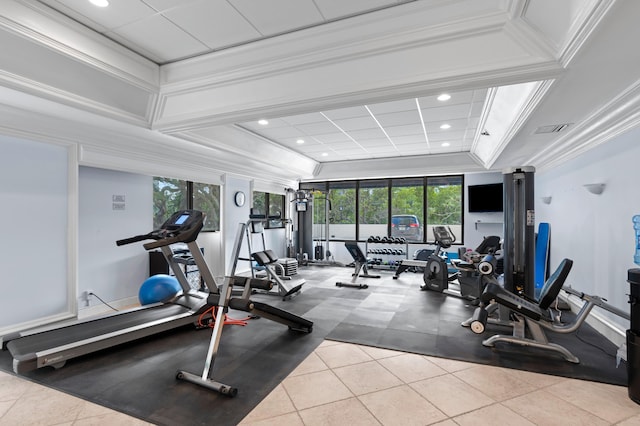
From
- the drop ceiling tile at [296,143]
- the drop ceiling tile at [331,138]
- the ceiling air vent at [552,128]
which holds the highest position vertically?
the drop ceiling tile at [331,138]

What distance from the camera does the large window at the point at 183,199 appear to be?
573cm

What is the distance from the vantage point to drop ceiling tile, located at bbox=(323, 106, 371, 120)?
15.5ft

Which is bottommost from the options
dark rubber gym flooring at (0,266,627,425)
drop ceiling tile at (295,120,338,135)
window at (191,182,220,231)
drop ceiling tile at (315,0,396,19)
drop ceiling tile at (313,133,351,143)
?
dark rubber gym flooring at (0,266,627,425)

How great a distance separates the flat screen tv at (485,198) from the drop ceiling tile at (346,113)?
15.1 feet

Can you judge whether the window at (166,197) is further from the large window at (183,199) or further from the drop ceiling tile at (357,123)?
the drop ceiling tile at (357,123)

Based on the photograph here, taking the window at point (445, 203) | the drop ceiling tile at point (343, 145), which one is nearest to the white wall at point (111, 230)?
the drop ceiling tile at point (343, 145)

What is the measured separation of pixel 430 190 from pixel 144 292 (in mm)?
7268

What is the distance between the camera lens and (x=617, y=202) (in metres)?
3.58

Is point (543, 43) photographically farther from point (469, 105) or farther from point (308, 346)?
point (308, 346)

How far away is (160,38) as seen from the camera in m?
3.15

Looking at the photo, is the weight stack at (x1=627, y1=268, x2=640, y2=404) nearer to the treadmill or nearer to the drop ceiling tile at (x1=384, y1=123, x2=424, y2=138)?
the treadmill

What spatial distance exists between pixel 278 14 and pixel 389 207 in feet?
23.1

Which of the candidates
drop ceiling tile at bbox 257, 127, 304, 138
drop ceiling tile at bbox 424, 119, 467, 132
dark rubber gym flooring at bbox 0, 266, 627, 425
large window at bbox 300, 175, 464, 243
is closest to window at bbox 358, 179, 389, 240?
large window at bbox 300, 175, 464, 243

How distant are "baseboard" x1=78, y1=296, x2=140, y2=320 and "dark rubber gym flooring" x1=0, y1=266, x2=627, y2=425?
1.31 metres
